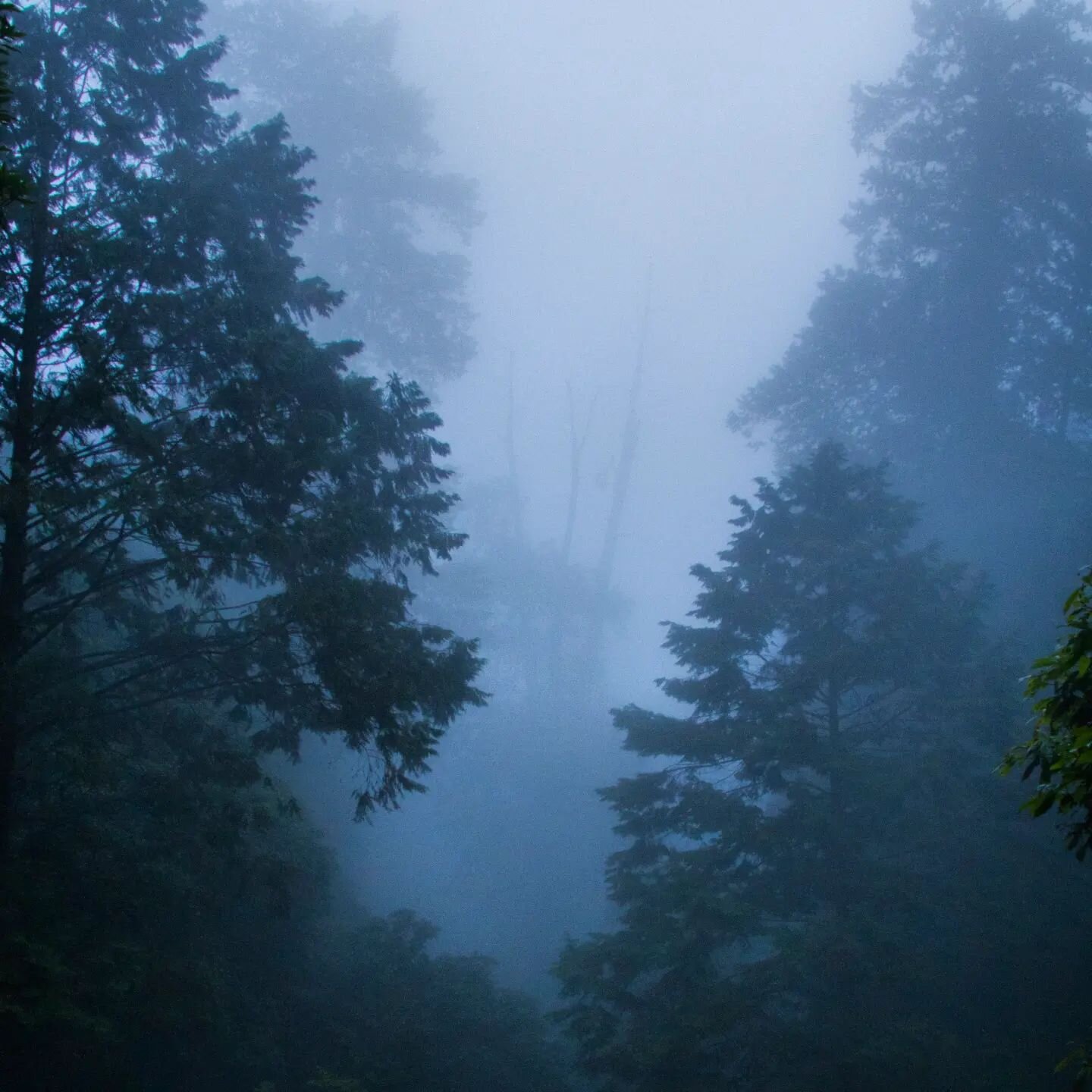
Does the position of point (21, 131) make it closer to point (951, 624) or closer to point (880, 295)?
point (951, 624)

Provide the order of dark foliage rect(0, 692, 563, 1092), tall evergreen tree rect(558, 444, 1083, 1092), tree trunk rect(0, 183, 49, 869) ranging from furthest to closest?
tall evergreen tree rect(558, 444, 1083, 1092)
dark foliage rect(0, 692, 563, 1092)
tree trunk rect(0, 183, 49, 869)

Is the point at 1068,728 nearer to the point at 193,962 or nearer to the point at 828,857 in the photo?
the point at 193,962

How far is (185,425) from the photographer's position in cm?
827

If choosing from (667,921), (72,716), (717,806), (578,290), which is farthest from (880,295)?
(578,290)

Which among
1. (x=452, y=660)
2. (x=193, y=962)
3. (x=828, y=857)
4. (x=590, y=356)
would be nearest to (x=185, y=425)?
(x=452, y=660)

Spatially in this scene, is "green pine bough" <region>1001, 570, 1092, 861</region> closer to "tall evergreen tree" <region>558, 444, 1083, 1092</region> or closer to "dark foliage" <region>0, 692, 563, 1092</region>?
"dark foliage" <region>0, 692, 563, 1092</region>

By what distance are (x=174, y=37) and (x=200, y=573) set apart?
6733 millimetres

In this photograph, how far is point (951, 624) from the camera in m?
13.5

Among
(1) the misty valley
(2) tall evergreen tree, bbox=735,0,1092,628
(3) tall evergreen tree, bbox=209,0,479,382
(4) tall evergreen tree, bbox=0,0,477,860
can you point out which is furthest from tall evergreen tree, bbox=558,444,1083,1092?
(3) tall evergreen tree, bbox=209,0,479,382

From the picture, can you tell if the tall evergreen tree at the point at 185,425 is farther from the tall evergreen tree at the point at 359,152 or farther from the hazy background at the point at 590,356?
the tall evergreen tree at the point at 359,152

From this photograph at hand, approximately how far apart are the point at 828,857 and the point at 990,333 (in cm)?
1477

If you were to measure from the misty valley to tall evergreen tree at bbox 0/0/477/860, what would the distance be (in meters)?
0.06

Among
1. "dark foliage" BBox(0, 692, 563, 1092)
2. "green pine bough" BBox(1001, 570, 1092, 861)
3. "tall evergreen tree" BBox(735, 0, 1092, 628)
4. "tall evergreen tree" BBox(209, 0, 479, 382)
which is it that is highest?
"tall evergreen tree" BBox(209, 0, 479, 382)

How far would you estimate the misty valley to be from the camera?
7.73 meters
